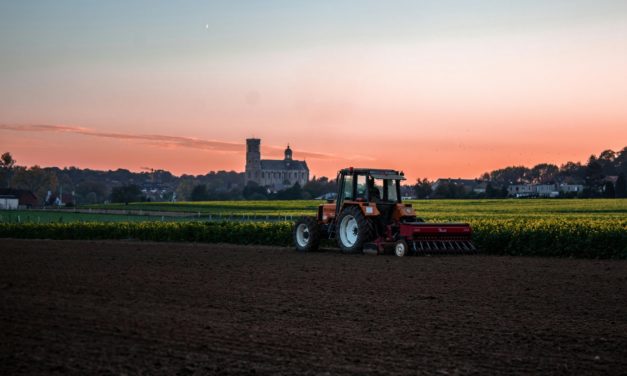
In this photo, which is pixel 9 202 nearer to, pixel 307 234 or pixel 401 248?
pixel 307 234

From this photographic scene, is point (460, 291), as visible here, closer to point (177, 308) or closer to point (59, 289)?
point (177, 308)

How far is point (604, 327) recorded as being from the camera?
12.1 metres

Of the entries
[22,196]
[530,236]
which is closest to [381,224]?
[530,236]

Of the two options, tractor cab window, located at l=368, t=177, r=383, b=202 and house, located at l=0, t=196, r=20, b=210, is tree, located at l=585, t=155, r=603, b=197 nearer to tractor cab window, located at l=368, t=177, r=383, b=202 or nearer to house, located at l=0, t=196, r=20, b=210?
house, located at l=0, t=196, r=20, b=210

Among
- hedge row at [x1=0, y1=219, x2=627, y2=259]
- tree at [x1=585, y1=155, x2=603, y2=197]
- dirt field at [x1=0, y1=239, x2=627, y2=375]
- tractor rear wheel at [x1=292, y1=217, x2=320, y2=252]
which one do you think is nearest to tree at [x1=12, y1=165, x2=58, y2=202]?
tree at [x1=585, y1=155, x2=603, y2=197]

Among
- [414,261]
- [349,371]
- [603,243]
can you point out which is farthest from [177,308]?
[603,243]

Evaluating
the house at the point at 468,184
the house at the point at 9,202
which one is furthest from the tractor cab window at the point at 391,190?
the house at the point at 9,202

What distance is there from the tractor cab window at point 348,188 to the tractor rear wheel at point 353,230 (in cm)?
41

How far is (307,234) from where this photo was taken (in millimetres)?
28047

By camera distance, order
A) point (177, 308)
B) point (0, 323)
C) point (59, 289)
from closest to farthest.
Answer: point (0, 323), point (177, 308), point (59, 289)

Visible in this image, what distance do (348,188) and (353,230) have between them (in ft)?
4.40

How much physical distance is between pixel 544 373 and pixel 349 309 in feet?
16.3

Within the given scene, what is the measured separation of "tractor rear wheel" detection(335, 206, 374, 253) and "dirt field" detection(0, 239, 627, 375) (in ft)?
10.9

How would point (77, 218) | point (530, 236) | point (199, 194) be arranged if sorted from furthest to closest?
point (199, 194)
point (77, 218)
point (530, 236)
